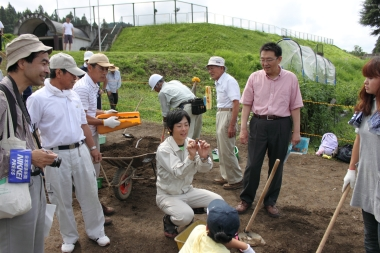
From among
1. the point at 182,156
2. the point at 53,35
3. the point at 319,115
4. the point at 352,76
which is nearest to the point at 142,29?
the point at 53,35

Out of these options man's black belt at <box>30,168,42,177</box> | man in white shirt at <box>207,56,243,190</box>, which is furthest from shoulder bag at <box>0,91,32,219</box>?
man in white shirt at <box>207,56,243,190</box>

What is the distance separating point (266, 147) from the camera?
4.04 metres

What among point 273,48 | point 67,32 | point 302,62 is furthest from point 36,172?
point 67,32

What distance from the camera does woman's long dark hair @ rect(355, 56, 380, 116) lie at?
7.72 ft

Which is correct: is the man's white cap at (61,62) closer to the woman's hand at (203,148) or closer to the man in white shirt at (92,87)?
the man in white shirt at (92,87)

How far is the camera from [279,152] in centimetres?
397

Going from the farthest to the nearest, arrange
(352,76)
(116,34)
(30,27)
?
(116,34)
(30,27)
(352,76)

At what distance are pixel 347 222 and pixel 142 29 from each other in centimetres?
2436

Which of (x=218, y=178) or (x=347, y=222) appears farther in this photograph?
(x=218, y=178)

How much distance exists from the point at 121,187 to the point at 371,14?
41.9 meters

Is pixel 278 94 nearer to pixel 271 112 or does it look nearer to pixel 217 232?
pixel 271 112

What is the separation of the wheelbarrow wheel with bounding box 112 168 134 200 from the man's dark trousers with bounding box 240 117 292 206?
159 cm

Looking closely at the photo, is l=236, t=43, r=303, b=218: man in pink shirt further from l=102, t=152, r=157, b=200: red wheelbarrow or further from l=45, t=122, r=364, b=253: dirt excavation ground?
l=102, t=152, r=157, b=200: red wheelbarrow

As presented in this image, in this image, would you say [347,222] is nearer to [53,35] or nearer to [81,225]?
[81,225]
